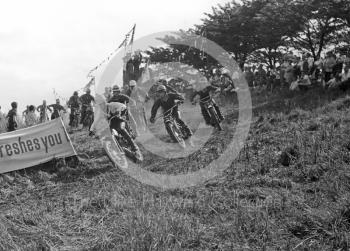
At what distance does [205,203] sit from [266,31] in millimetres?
19461

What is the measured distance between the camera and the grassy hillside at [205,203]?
632 centimetres

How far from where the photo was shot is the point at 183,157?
12039 mm

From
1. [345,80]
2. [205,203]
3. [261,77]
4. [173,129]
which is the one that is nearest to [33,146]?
[173,129]

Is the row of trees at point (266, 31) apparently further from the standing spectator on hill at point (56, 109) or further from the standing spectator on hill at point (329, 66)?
the standing spectator on hill at point (56, 109)

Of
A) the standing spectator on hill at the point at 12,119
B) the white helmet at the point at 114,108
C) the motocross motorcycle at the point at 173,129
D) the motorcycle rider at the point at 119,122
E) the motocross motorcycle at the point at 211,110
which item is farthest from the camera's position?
the standing spectator on hill at the point at 12,119

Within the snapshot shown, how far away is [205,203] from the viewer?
772 centimetres

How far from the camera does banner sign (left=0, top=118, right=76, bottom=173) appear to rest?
1139cm

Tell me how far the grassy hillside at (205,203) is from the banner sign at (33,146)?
29 centimetres

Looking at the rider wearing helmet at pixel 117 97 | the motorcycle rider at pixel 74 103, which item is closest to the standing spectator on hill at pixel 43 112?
the motorcycle rider at pixel 74 103

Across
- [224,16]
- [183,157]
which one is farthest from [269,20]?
[183,157]

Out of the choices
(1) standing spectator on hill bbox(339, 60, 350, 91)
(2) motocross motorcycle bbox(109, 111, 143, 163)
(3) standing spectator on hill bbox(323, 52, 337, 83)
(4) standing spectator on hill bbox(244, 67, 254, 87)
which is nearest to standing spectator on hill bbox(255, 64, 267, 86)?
(4) standing spectator on hill bbox(244, 67, 254, 87)

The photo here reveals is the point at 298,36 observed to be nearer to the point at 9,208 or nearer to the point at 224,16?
the point at 224,16

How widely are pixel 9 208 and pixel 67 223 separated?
1.95m

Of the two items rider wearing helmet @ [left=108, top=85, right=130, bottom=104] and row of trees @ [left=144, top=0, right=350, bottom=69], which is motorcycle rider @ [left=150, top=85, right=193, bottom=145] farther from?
row of trees @ [left=144, top=0, right=350, bottom=69]
